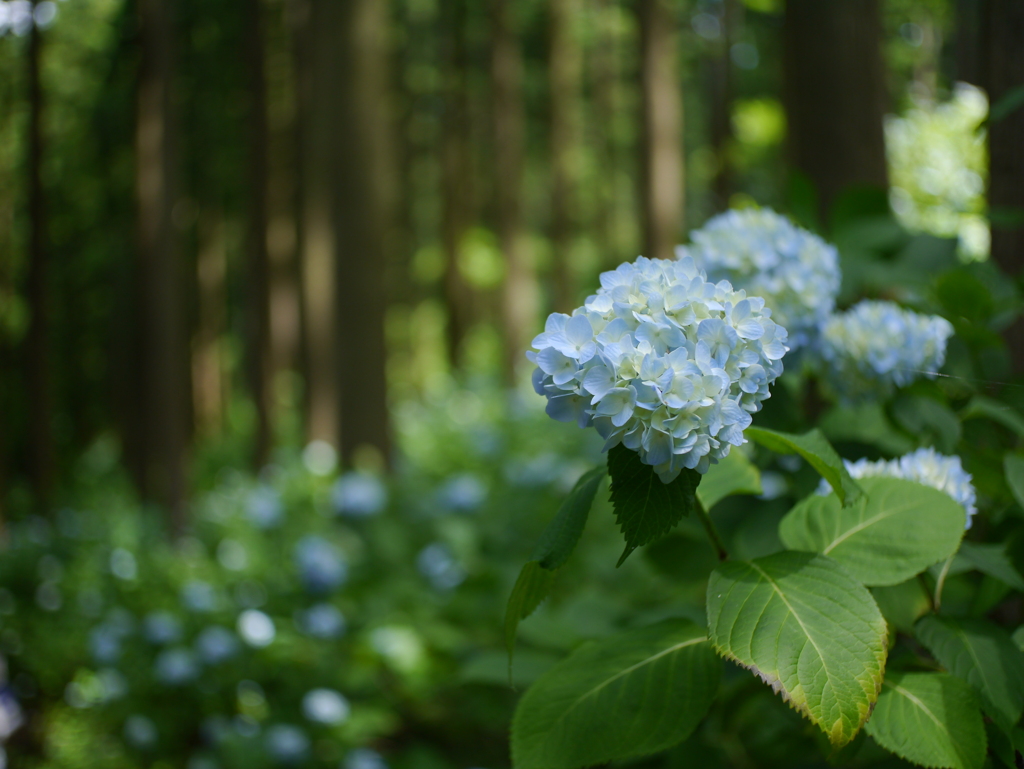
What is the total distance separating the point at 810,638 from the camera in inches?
33.9

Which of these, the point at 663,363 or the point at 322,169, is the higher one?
the point at 322,169

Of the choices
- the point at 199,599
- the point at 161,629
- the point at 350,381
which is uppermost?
the point at 350,381

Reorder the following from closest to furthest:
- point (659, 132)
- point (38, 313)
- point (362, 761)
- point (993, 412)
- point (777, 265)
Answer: point (993, 412) < point (777, 265) < point (362, 761) < point (38, 313) < point (659, 132)

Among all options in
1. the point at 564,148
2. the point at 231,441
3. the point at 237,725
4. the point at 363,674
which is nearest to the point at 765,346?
the point at 363,674

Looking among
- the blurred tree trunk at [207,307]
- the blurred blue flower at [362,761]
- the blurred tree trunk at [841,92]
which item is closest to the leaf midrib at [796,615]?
the blurred blue flower at [362,761]

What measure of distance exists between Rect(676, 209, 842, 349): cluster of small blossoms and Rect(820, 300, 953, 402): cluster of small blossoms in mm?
54

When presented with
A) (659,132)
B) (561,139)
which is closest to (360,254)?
(659,132)

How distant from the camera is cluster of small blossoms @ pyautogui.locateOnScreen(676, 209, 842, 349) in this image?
4.73ft

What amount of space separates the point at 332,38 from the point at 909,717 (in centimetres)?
683

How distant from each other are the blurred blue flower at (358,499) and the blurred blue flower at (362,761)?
1305mm

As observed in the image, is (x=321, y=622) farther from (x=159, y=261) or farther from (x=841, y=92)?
(x=159, y=261)

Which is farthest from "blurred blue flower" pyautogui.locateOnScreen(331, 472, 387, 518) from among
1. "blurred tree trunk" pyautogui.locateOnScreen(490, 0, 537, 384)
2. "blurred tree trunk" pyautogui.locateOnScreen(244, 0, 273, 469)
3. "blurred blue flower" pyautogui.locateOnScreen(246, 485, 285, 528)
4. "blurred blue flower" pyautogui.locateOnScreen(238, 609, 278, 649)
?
"blurred tree trunk" pyautogui.locateOnScreen(490, 0, 537, 384)

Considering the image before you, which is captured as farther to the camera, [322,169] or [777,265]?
[322,169]

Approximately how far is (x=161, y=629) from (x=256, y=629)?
1.86ft
